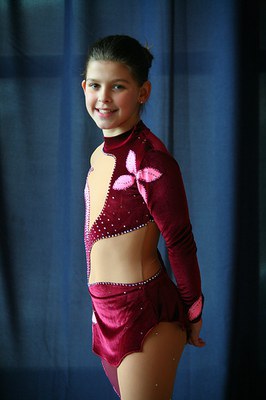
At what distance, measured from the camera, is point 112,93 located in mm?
1073

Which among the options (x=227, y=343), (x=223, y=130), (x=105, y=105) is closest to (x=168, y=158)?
(x=105, y=105)

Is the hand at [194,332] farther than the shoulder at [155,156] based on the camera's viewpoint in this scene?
Yes

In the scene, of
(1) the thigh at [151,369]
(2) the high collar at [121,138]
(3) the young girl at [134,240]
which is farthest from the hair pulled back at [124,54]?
(1) the thigh at [151,369]

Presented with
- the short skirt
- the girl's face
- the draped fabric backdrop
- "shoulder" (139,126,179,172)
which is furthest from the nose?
the draped fabric backdrop

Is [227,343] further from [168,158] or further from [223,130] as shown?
[168,158]

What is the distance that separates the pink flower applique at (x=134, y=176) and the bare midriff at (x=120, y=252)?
4cm

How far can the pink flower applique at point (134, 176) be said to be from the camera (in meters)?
1.02

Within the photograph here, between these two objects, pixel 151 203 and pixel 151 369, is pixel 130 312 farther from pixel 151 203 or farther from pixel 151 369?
pixel 151 203

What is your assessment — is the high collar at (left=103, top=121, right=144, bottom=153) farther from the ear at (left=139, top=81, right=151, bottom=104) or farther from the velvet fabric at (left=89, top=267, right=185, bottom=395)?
the velvet fabric at (left=89, top=267, right=185, bottom=395)

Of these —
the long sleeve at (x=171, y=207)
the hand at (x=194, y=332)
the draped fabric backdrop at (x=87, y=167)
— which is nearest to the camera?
the long sleeve at (x=171, y=207)

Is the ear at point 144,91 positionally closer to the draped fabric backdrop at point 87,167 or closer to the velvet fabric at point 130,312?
the velvet fabric at point 130,312

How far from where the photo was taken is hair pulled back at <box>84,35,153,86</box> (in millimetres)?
1061

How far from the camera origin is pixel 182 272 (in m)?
1.07

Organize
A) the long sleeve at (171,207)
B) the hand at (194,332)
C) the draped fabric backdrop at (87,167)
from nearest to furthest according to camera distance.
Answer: the long sleeve at (171,207)
the hand at (194,332)
the draped fabric backdrop at (87,167)
